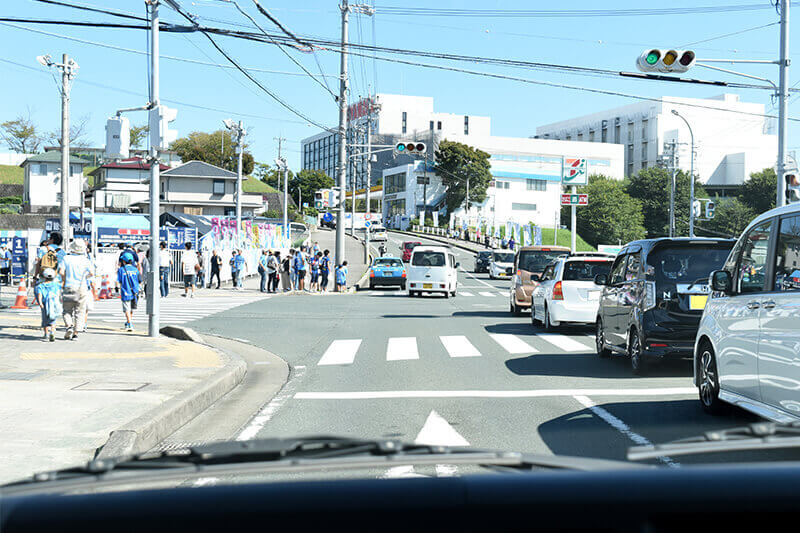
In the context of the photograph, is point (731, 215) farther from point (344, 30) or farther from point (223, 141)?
point (344, 30)

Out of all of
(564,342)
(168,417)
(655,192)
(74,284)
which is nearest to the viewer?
(168,417)

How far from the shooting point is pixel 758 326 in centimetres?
690

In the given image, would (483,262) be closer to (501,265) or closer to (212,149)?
(501,265)

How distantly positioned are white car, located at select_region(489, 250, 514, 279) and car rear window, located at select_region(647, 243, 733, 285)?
4242 centimetres

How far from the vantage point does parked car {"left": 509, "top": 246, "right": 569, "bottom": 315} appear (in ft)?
74.6

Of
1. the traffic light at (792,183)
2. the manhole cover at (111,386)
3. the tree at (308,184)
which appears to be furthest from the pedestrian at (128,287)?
the tree at (308,184)

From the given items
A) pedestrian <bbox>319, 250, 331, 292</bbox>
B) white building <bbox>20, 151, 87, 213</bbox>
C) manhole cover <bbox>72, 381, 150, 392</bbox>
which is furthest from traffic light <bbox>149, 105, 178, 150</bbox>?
white building <bbox>20, 151, 87, 213</bbox>

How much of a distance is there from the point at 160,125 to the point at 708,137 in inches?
4677

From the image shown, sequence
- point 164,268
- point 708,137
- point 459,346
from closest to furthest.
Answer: point 459,346, point 164,268, point 708,137

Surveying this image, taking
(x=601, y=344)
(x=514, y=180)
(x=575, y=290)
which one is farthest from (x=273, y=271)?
(x=514, y=180)

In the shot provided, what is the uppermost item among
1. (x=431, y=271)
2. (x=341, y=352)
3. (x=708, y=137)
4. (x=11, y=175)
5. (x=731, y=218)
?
(x=708, y=137)

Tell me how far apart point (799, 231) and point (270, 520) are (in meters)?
6.19

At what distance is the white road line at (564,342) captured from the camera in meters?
14.4

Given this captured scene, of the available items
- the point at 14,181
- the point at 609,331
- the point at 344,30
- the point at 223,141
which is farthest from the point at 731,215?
the point at 609,331
